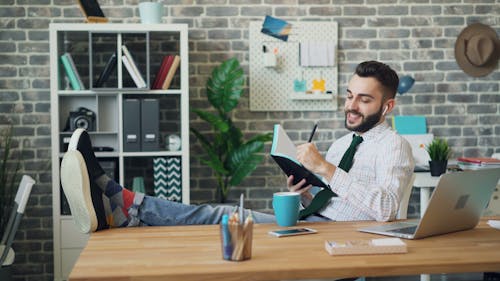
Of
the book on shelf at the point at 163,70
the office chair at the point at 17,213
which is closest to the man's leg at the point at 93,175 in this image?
the office chair at the point at 17,213

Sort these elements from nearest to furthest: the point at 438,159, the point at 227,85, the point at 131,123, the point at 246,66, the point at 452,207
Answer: the point at 452,207 → the point at 438,159 → the point at 131,123 → the point at 227,85 → the point at 246,66

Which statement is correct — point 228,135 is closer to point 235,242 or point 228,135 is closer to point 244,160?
point 244,160

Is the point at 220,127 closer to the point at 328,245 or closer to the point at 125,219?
the point at 125,219

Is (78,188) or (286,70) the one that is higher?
(286,70)

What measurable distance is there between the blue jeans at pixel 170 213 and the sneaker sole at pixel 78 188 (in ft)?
1.00

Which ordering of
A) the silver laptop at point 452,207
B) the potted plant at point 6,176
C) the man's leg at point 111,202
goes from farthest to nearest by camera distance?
the potted plant at point 6,176 < the man's leg at point 111,202 < the silver laptop at point 452,207

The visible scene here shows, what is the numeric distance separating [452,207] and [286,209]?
51 centimetres

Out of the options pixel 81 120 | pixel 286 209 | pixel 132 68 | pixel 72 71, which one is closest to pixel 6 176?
pixel 81 120

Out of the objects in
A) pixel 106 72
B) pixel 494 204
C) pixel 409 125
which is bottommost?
pixel 494 204

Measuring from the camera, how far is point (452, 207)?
184cm

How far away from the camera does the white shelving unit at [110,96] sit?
405 cm

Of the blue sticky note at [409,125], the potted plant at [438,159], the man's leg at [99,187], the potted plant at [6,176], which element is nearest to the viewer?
the man's leg at [99,187]

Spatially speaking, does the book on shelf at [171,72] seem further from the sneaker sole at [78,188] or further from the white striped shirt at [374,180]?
the sneaker sole at [78,188]

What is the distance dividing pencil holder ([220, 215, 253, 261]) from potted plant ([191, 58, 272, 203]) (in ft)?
8.50
